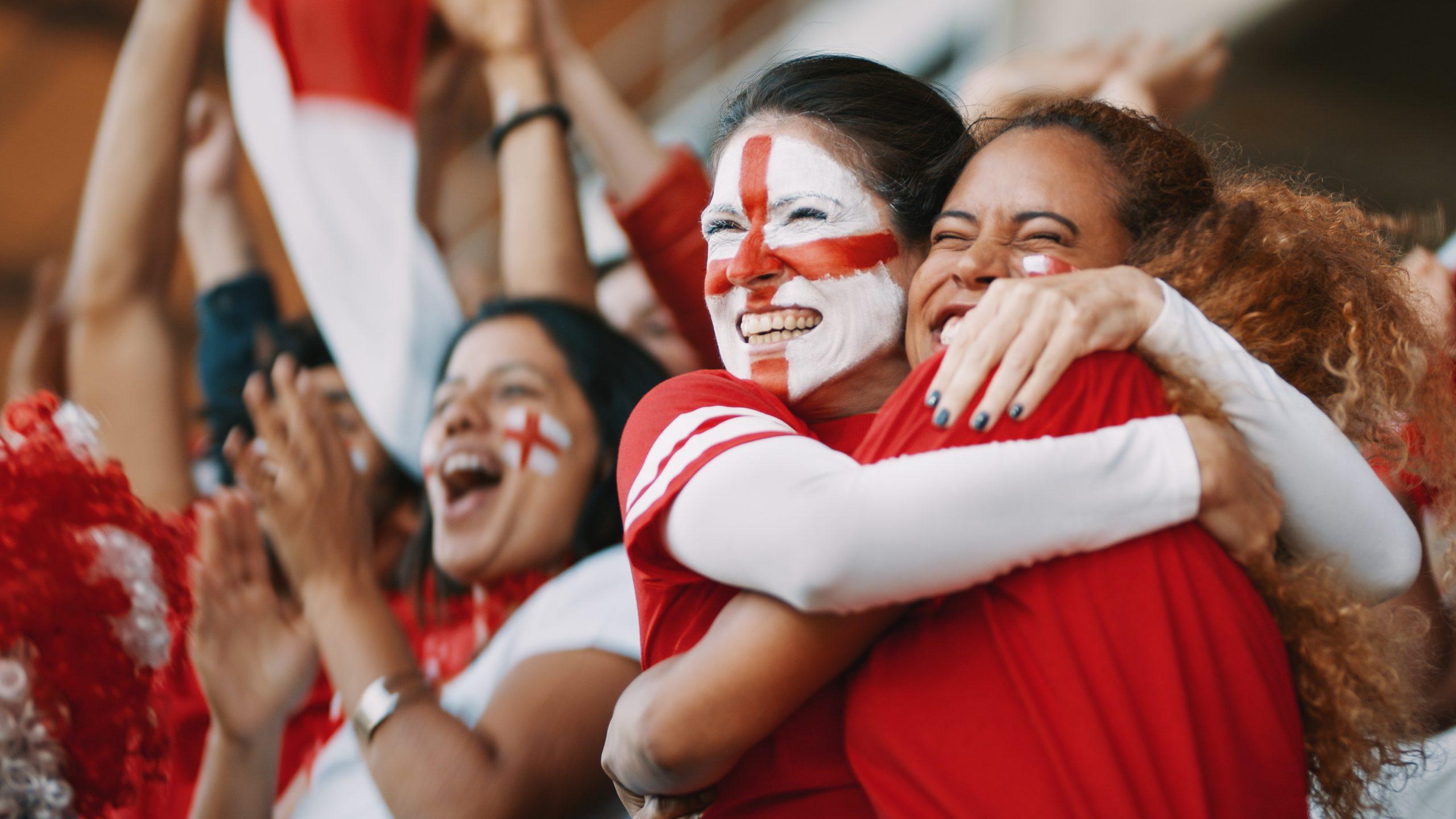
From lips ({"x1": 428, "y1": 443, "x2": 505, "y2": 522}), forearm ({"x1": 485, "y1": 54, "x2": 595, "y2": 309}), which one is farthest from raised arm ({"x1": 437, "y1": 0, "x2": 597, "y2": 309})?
lips ({"x1": 428, "y1": 443, "x2": 505, "y2": 522})

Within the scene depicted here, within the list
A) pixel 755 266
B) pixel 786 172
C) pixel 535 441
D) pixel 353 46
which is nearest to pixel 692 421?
pixel 755 266

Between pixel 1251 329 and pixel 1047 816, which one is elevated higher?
pixel 1251 329

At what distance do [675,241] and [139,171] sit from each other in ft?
3.90

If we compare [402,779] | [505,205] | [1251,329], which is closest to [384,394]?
[505,205]

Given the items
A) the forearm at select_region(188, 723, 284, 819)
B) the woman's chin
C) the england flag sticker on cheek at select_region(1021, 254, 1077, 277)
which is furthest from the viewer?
the woman's chin

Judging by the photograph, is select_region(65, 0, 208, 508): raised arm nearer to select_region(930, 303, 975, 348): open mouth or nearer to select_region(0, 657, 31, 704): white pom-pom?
select_region(0, 657, 31, 704): white pom-pom

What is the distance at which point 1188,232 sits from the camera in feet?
4.63

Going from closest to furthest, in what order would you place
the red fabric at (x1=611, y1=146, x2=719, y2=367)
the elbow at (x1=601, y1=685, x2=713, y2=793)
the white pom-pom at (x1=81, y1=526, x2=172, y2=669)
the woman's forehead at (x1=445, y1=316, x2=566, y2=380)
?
the elbow at (x1=601, y1=685, x2=713, y2=793) → the white pom-pom at (x1=81, y1=526, x2=172, y2=669) → the woman's forehead at (x1=445, y1=316, x2=566, y2=380) → the red fabric at (x1=611, y1=146, x2=719, y2=367)

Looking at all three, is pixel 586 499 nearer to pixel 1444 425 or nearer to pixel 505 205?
pixel 505 205

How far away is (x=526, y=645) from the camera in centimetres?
217

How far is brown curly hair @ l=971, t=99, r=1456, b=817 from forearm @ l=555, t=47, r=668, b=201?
1.29m

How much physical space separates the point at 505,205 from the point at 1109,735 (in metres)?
2.06

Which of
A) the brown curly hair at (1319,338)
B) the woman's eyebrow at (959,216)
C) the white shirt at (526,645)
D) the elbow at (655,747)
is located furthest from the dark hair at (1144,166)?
the white shirt at (526,645)

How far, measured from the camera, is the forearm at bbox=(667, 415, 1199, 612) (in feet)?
3.74
